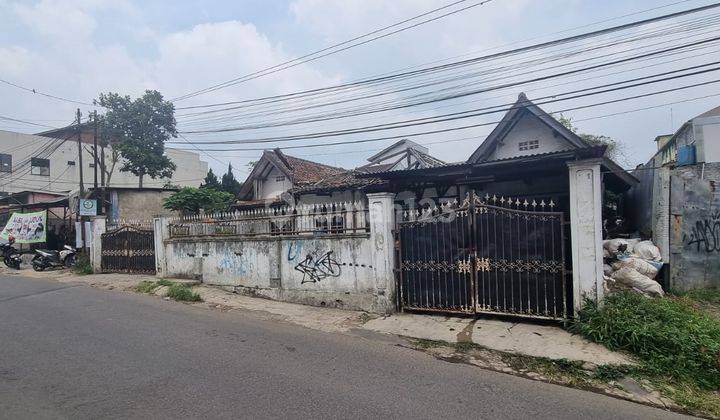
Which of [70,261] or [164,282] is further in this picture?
[70,261]

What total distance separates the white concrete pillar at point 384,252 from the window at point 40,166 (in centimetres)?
3558

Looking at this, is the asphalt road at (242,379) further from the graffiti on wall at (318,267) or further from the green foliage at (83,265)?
the green foliage at (83,265)

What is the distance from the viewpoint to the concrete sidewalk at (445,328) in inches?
208

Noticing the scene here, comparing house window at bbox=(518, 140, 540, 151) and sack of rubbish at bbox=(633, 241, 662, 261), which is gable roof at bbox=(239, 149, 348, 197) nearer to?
house window at bbox=(518, 140, 540, 151)

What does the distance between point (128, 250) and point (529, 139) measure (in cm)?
1368

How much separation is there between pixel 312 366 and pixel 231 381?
0.96 meters

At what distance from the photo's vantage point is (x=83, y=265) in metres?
14.3

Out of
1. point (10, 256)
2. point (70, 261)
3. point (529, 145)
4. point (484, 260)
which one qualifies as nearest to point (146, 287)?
point (70, 261)

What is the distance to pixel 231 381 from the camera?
420 centimetres

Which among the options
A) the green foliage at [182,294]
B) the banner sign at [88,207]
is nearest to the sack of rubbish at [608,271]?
the green foliage at [182,294]

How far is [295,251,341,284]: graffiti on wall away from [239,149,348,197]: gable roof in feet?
31.1

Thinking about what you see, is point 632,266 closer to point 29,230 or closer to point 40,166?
point 29,230

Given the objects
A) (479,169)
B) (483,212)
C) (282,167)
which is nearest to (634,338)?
(483,212)

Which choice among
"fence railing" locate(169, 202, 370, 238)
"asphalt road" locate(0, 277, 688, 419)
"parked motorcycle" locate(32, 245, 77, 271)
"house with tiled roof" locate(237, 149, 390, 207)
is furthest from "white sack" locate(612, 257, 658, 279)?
"parked motorcycle" locate(32, 245, 77, 271)
